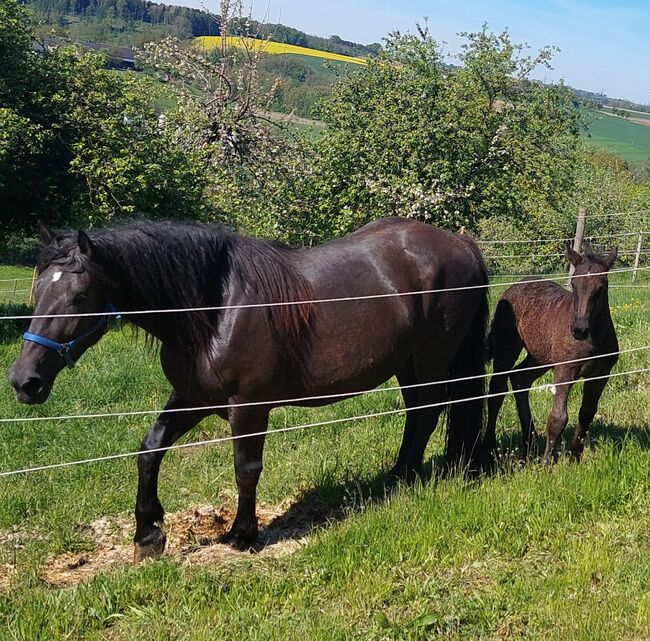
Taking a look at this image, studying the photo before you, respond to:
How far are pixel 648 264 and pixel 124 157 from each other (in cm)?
1861

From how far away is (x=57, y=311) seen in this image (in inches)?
140

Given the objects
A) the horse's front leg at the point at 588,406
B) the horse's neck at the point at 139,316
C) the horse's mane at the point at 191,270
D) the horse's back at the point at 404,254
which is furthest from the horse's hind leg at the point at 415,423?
the horse's neck at the point at 139,316

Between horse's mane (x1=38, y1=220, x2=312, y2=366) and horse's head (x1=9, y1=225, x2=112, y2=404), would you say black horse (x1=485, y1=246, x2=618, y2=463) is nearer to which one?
horse's mane (x1=38, y1=220, x2=312, y2=366)

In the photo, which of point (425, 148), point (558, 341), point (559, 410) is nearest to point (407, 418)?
point (559, 410)

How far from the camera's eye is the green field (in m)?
68.7

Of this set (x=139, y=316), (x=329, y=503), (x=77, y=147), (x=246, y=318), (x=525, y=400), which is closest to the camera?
(x=139, y=316)

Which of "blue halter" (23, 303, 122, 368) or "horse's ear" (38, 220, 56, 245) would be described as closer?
"blue halter" (23, 303, 122, 368)

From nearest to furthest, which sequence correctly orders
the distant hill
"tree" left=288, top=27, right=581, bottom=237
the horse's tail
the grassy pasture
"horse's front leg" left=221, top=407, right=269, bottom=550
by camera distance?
the grassy pasture, "horse's front leg" left=221, top=407, right=269, bottom=550, the horse's tail, "tree" left=288, top=27, right=581, bottom=237, the distant hill

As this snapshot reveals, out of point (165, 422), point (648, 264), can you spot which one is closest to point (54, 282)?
point (165, 422)

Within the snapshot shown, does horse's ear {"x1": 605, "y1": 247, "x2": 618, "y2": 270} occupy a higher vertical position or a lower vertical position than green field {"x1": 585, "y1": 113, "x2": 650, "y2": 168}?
lower

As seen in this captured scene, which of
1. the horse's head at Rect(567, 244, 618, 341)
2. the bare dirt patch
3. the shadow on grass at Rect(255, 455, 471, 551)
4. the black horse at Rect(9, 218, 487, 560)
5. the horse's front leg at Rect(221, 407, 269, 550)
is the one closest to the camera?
the black horse at Rect(9, 218, 487, 560)

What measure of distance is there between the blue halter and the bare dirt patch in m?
1.22

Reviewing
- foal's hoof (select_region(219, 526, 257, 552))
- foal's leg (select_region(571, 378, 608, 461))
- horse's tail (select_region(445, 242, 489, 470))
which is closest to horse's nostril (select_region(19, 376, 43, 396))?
foal's hoof (select_region(219, 526, 257, 552))

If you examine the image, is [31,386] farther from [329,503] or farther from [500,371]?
[500,371]
